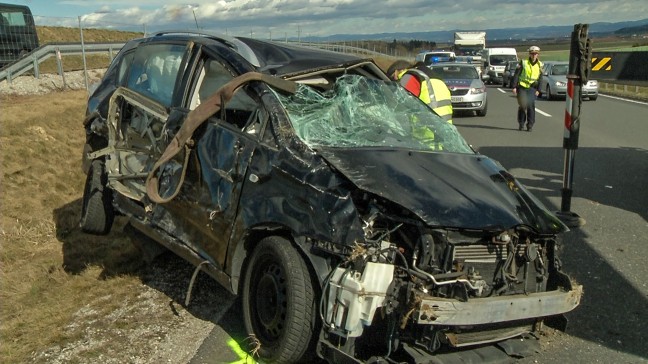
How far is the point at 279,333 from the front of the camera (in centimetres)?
378

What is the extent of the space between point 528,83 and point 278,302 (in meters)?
12.5


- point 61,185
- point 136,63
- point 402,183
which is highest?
point 136,63

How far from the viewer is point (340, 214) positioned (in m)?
3.49

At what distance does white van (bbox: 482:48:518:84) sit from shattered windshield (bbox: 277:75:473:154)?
118 ft

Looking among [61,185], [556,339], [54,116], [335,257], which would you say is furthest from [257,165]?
[54,116]

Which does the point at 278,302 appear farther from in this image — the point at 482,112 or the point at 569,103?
the point at 482,112

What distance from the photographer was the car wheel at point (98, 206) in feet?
20.9

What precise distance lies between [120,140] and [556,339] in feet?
13.8

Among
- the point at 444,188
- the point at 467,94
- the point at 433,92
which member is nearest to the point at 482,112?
the point at 467,94

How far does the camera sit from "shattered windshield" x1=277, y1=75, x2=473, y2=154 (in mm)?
4242

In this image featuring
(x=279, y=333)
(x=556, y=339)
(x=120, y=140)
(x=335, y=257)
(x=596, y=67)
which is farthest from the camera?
(x=596, y=67)

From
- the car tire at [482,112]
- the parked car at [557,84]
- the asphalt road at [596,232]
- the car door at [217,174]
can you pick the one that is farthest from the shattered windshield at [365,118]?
the parked car at [557,84]

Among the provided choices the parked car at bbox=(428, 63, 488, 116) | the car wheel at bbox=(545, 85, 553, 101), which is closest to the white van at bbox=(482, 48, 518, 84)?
the car wheel at bbox=(545, 85, 553, 101)

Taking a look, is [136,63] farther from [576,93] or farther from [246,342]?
[576,93]
